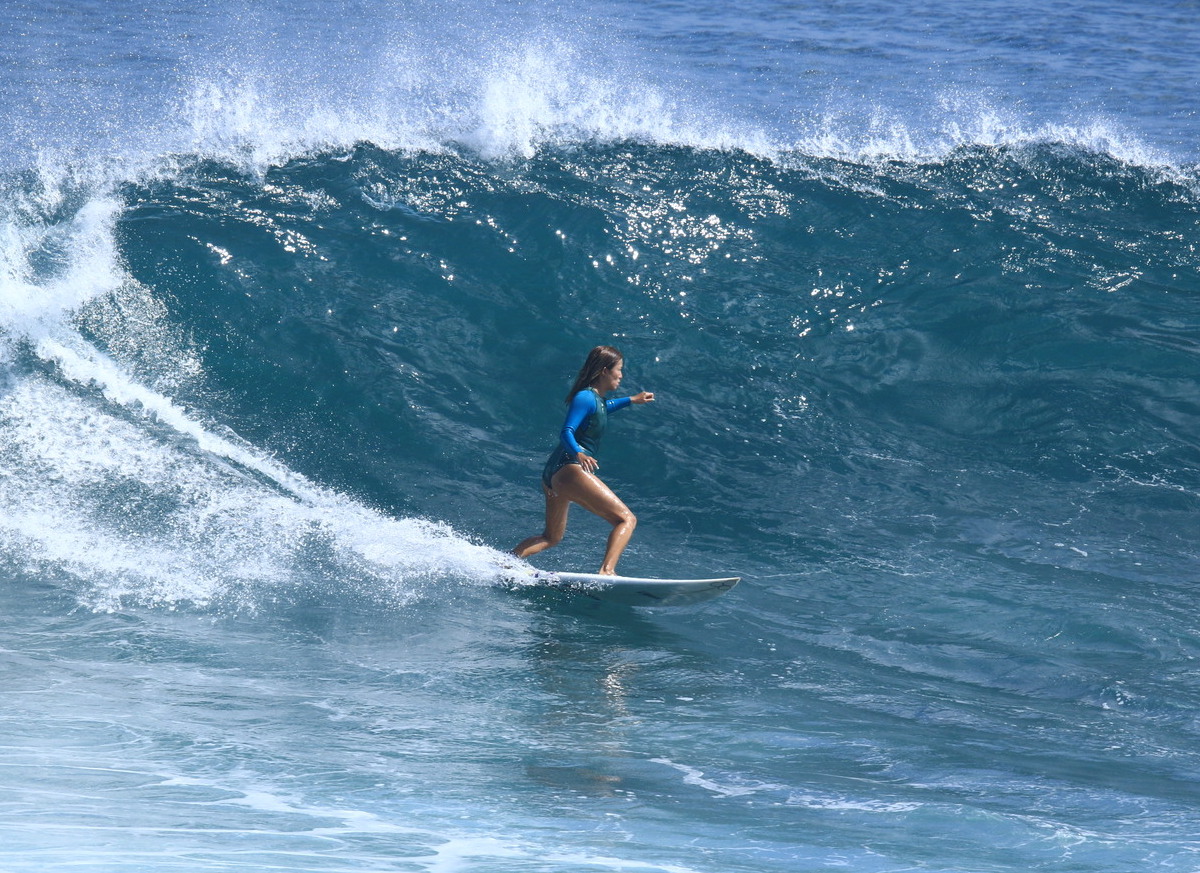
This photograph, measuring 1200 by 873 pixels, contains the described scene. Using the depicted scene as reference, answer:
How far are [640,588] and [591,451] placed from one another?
94 centimetres

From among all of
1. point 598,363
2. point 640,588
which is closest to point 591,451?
point 598,363

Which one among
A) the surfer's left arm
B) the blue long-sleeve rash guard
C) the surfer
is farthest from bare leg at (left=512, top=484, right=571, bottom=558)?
the surfer's left arm

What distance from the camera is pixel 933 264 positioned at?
36.6ft

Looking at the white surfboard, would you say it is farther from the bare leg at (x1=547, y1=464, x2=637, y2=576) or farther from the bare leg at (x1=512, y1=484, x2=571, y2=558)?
the bare leg at (x1=512, y1=484, x2=571, y2=558)

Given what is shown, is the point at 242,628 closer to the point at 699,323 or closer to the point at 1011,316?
the point at 699,323

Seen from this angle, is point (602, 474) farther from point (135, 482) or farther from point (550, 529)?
point (135, 482)

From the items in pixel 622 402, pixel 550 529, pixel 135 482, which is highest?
pixel 622 402

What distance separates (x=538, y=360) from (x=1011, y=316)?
167 inches

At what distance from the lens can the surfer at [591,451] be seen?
706cm

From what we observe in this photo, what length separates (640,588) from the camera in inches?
270

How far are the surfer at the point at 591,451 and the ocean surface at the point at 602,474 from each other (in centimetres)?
57

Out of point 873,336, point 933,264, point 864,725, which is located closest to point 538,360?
point 873,336

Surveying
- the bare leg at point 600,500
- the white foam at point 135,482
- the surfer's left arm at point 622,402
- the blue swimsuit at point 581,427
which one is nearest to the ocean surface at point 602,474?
the white foam at point 135,482

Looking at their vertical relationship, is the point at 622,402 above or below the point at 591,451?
above
